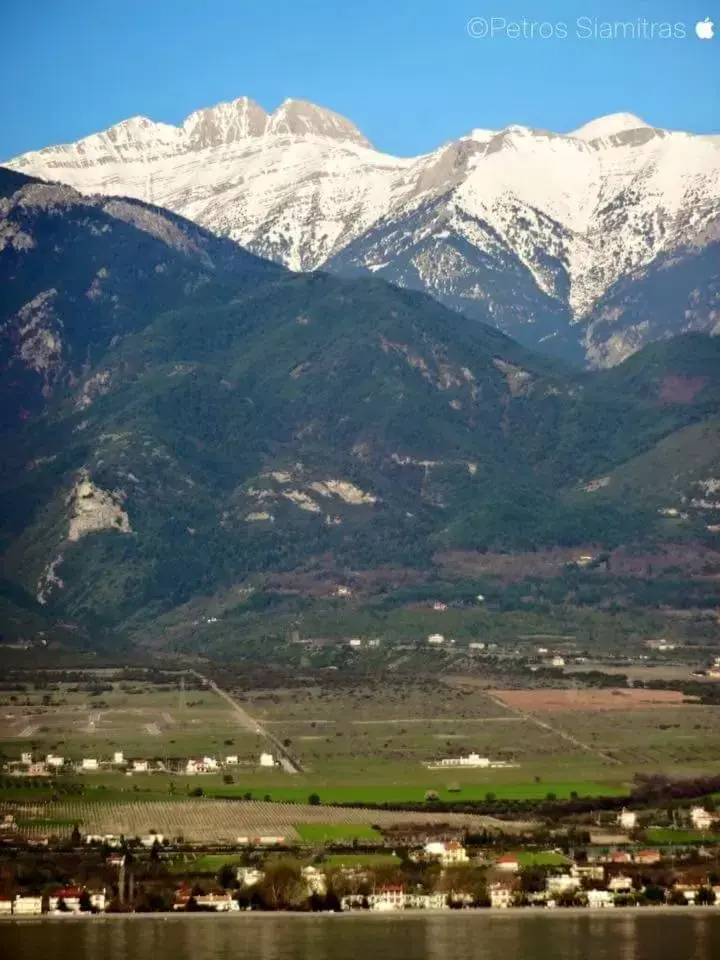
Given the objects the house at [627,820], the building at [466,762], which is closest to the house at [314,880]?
the house at [627,820]

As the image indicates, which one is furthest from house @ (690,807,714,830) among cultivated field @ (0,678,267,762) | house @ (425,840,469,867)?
cultivated field @ (0,678,267,762)


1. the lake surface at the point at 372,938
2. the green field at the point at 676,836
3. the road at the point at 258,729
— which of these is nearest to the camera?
the lake surface at the point at 372,938

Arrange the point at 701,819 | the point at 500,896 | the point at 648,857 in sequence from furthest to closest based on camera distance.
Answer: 1. the point at 701,819
2. the point at 648,857
3. the point at 500,896

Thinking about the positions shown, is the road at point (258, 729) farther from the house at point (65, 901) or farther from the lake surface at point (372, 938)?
the lake surface at point (372, 938)

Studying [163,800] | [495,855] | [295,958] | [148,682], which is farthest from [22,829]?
[148,682]

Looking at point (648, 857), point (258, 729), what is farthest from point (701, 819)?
point (258, 729)

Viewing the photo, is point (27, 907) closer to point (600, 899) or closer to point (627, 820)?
point (600, 899)

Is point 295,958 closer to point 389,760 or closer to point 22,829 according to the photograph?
point 22,829
